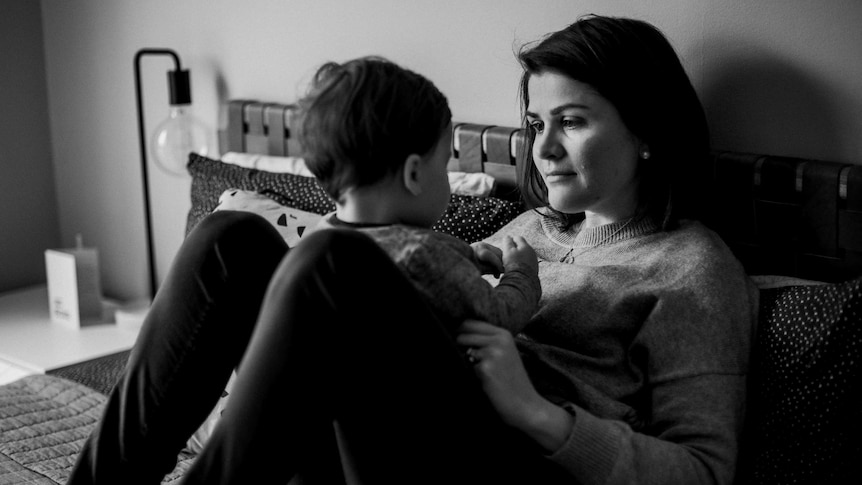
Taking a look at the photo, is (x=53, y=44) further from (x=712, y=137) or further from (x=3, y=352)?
(x=712, y=137)

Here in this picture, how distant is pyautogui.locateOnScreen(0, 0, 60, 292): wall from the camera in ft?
9.50

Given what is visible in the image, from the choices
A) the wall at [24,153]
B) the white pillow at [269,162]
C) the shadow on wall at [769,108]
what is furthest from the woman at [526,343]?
the wall at [24,153]

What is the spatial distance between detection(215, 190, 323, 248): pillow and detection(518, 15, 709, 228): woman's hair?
53 centimetres

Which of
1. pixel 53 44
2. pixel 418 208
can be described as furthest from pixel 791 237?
pixel 53 44

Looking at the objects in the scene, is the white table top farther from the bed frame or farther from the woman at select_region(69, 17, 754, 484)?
the bed frame

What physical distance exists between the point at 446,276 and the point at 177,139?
1.46 meters

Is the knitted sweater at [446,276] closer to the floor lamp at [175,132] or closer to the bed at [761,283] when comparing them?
the bed at [761,283]

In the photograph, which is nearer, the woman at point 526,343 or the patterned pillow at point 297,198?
the woman at point 526,343

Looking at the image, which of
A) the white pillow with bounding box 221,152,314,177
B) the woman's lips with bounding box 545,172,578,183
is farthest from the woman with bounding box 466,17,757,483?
the white pillow with bounding box 221,152,314,177

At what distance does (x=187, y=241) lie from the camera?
51.9 inches

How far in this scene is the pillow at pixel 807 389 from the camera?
3.96 ft

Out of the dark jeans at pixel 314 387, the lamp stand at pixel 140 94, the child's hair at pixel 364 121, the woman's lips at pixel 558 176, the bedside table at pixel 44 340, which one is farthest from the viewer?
the lamp stand at pixel 140 94

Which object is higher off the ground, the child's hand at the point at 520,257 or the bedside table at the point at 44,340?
the child's hand at the point at 520,257

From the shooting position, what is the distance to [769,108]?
5.02 ft
